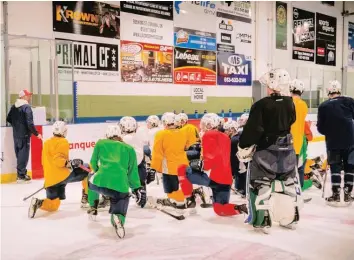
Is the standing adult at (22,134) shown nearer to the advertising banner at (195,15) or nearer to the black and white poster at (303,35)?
the advertising banner at (195,15)

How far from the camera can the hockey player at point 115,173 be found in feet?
12.1

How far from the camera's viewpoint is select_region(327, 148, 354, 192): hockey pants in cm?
480

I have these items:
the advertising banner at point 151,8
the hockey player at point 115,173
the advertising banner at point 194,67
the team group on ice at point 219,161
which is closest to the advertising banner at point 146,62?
the advertising banner at point 194,67

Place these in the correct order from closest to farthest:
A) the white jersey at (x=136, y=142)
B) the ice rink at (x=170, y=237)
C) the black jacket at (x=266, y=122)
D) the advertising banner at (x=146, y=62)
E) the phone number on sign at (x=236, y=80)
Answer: the ice rink at (x=170, y=237)
the black jacket at (x=266, y=122)
the white jersey at (x=136, y=142)
the advertising banner at (x=146, y=62)
the phone number on sign at (x=236, y=80)

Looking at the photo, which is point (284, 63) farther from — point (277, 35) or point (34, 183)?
point (34, 183)

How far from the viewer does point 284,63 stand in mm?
12203

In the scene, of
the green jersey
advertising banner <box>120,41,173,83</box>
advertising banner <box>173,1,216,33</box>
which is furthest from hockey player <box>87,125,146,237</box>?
advertising banner <box>173,1,216,33</box>

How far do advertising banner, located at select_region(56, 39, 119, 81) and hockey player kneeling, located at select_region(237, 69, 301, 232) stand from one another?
4865 mm

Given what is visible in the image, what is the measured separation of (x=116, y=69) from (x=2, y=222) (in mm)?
4899

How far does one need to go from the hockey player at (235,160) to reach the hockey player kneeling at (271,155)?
3.80ft

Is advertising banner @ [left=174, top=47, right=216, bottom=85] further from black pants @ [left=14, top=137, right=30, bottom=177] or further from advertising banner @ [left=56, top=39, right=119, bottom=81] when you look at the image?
black pants @ [left=14, top=137, right=30, bottom=177]

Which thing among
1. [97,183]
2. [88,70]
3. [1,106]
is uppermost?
[88,70]

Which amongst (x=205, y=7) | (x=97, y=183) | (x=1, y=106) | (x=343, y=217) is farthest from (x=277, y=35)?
(x=97, y=183)

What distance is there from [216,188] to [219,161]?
0.88 ft
